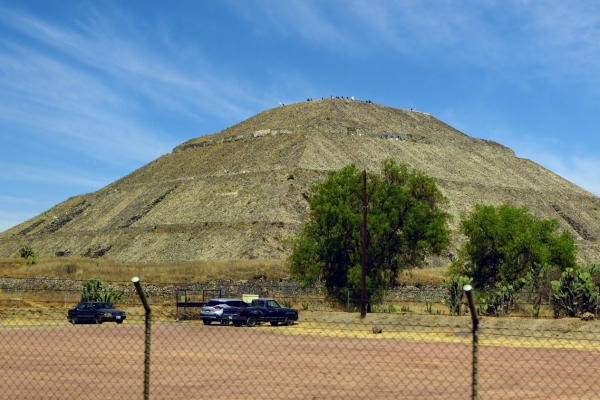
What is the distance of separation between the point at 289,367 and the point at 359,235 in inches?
1298

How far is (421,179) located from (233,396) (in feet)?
146

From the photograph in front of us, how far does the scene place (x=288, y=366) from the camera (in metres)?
22.4

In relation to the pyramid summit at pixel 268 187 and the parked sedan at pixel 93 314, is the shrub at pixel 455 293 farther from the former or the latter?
the pyramid summit at pixel 268 187

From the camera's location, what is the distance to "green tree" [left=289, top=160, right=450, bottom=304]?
55031 mm

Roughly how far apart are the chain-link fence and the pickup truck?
5.99m

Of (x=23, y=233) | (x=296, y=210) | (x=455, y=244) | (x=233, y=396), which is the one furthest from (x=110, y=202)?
(x=233, y=396)

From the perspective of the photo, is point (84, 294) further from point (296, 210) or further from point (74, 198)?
point (74, 198)

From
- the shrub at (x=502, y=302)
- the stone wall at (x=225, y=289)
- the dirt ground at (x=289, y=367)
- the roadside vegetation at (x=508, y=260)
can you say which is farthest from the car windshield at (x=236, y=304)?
the shrub at (x=502, y=302)

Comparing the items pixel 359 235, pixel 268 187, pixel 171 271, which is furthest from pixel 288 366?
pixel 268 187

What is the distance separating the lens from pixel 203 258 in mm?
90000

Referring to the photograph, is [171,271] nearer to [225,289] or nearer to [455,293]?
[225,289]

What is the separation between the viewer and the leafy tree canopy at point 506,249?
185 feet

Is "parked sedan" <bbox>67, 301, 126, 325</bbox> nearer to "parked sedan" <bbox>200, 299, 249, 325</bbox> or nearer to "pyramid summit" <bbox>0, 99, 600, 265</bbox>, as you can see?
"parked sedan" <bbox>200, 299, 249, 325</bbox>

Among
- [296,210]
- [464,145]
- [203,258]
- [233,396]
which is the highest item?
[464,145]
